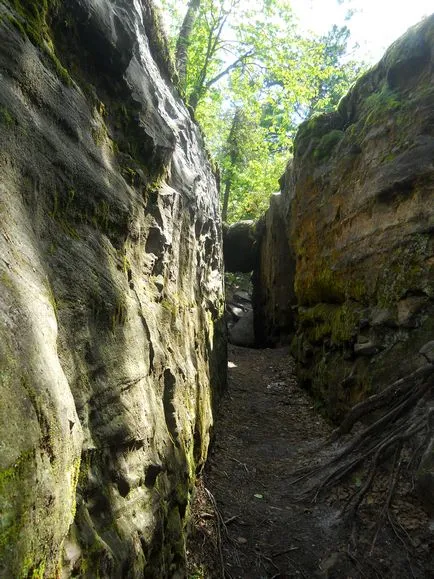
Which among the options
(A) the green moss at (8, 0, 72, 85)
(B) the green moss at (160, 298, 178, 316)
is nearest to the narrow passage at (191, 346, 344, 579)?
(B) the green moss at (160, 298, 178, 316)

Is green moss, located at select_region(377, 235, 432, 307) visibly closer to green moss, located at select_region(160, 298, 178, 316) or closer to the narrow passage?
the narrow passage

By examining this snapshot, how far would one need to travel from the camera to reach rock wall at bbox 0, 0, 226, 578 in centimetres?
186

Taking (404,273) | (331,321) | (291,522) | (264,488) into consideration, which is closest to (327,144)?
(331,321)

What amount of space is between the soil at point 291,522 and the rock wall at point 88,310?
2.74 ft

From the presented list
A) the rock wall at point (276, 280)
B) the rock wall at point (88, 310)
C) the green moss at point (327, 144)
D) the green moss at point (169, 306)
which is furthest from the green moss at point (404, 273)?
the rock wall at point (276, 280)

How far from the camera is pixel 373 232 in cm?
814

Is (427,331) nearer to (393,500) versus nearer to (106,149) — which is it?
(393,500)

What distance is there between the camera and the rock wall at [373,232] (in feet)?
23.1

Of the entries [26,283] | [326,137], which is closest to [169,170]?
[26,283]

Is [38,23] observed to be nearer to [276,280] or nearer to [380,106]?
[380,106]

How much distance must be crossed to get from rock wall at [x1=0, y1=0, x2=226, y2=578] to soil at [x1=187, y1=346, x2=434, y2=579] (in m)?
0.83

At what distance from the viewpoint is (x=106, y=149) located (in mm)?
4043

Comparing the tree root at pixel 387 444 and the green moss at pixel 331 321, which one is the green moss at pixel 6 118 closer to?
the tree root at pixel 387 444

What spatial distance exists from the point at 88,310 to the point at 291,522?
4.36m
